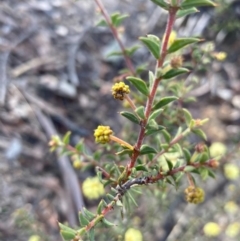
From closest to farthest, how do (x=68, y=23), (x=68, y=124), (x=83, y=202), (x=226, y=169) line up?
(x=226, y=169), (x=83, y=202), (x=68, y=124), (x=68, y=23)

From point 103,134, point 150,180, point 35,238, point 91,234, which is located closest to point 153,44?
point 103,134

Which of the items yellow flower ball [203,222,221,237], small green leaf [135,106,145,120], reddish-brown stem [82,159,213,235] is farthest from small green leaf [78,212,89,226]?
yellow flower ball [203,222,221,237]

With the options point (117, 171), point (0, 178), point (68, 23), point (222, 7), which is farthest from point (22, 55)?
point (117, 171)

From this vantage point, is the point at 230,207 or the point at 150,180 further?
the point at 230,207

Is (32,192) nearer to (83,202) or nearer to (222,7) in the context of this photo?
(83,202)

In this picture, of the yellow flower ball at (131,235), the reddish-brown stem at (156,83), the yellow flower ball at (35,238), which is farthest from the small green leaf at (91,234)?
the yellow flower ball at (35,238)

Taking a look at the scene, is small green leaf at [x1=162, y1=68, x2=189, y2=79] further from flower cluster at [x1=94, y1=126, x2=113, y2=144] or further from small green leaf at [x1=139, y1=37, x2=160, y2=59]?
flower cluster at [x1=94, y1=126, x2=113, y2=144]

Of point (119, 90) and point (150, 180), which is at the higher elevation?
point (119, 90)

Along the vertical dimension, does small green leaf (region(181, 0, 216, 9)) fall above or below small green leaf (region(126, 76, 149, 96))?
above

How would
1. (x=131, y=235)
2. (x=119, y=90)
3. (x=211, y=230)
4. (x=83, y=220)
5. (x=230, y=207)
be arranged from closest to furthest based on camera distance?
(x=119, y=90)
(x=83, y=220)
(x=131, y=235)
(x=211, y=230)
(x=230, y=207)

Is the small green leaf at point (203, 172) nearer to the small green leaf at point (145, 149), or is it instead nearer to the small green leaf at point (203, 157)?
the small green leaf at point (203, 157)

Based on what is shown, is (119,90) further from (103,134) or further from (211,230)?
(211,230)
